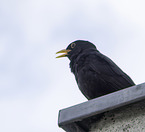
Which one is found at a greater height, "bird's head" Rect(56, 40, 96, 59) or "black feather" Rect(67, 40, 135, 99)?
"bird's head" Rect(56, 40, 96, 59)

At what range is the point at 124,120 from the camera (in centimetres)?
197

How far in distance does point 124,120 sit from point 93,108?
27 cm

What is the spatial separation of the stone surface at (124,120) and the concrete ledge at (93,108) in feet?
0.23

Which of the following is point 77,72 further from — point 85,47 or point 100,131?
point 100,131

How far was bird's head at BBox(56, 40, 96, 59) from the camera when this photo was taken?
14.4 ft

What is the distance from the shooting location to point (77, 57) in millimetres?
4035

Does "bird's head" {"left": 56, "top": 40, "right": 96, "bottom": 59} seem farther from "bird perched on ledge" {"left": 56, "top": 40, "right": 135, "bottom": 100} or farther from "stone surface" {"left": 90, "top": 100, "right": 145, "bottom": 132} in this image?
"stone surface" {"left": 90, "top": 100, "right": 145, "bottom": 132}

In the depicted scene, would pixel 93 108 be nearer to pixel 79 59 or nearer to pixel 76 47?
pixel 79 59

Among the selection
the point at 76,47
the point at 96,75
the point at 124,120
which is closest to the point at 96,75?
the point at 96,75

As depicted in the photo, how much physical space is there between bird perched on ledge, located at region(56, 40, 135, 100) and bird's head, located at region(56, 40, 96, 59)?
0.31 m

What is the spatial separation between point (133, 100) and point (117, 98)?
123 mm

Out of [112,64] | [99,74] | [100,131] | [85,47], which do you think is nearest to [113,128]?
[100,131]

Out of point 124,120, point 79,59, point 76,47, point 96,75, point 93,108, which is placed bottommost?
point 124,120

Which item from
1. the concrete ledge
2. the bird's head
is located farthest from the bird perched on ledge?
the concrete ledge
